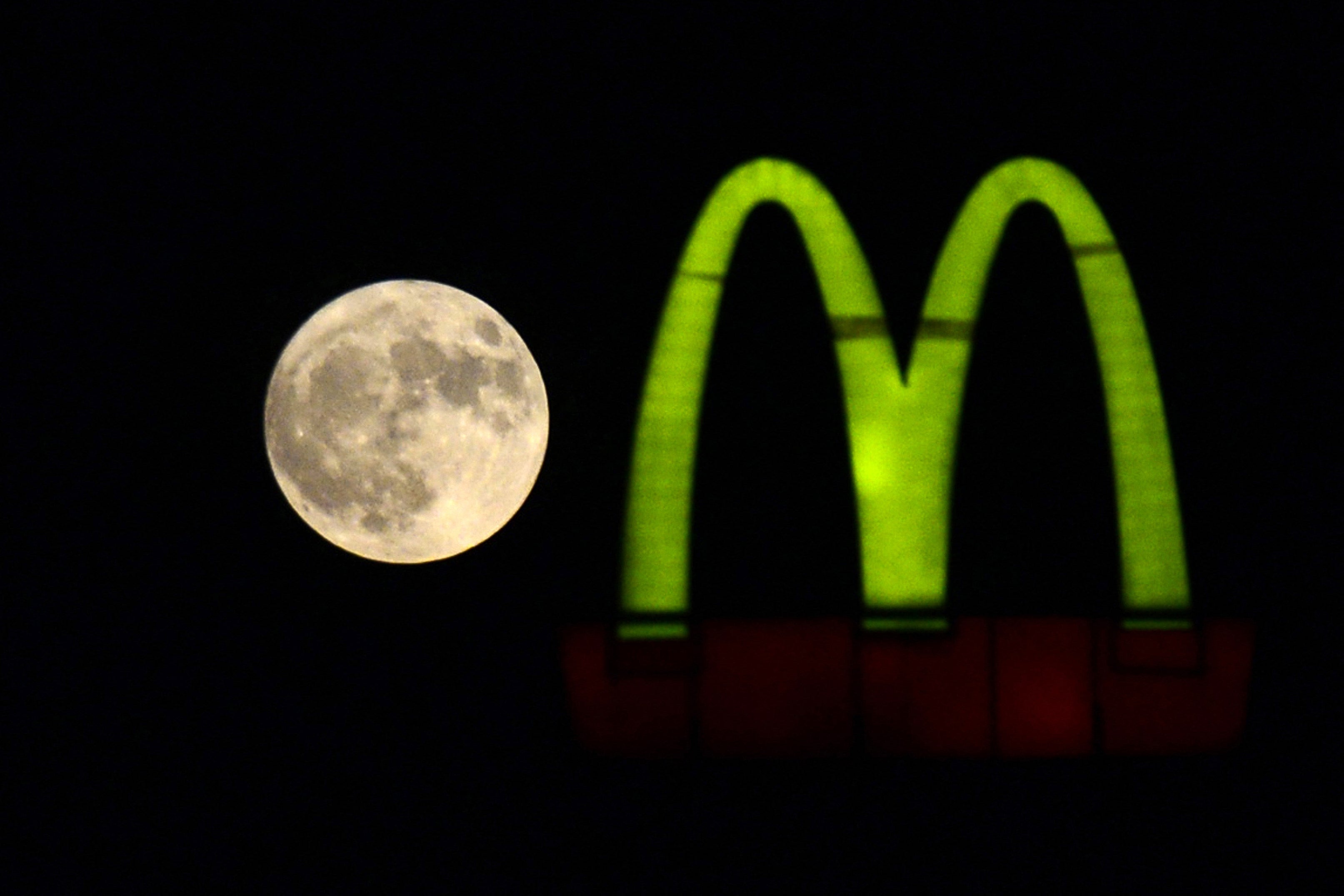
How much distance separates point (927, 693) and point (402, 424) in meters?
2.38

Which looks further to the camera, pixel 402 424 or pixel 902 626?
pixel 402 424

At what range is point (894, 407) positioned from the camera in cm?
535

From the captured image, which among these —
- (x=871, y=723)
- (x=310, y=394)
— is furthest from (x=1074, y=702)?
(x=310, y=394)

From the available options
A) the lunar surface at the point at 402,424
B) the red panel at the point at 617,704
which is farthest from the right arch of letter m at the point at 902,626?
the lunar surface at the point at 402,424

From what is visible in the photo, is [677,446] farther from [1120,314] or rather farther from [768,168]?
[1120,314]

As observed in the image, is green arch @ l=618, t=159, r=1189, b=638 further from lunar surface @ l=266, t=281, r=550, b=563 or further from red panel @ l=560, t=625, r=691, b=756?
lunar surface @ l=266, t=281, r=550, b=563

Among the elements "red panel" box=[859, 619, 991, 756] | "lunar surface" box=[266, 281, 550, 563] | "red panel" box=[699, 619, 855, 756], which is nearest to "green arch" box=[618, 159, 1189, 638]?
"red panel" box=[859, 619, 991, 756]

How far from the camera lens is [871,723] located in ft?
17.6

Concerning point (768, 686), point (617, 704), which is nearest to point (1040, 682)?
point (768, 686)

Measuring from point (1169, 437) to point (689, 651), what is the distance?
211 centimetres

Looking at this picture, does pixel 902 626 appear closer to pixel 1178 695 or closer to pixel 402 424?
pixel 1178 695

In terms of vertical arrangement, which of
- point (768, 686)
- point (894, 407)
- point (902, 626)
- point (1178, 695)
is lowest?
point (1178, 695)

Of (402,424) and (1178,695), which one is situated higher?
(402,424)

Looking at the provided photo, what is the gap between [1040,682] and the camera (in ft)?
17.7
